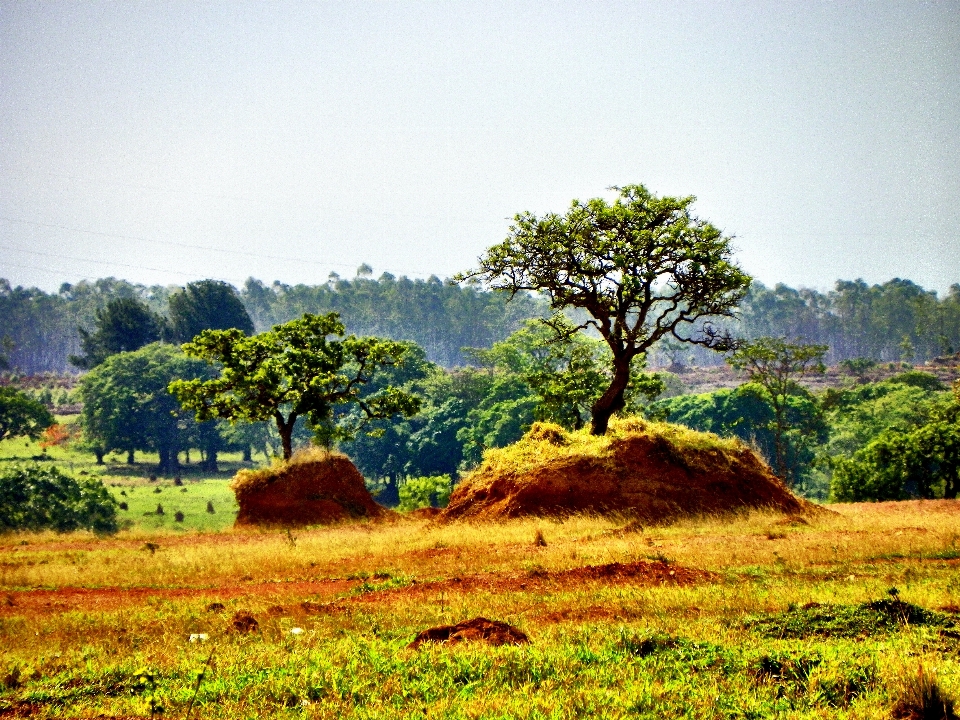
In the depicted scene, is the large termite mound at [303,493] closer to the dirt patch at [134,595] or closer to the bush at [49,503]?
the dirt patch at [134,595]

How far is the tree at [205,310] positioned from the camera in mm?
106750

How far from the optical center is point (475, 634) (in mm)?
8617

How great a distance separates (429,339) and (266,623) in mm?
181649

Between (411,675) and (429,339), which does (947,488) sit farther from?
(429,339)

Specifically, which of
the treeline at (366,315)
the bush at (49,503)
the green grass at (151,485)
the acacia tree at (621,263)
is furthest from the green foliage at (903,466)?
the treeline at (366,315)

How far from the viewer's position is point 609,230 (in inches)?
1067

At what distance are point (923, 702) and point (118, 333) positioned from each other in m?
113

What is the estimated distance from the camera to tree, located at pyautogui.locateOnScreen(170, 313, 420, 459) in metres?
30.7

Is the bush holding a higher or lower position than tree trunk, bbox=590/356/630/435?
lower

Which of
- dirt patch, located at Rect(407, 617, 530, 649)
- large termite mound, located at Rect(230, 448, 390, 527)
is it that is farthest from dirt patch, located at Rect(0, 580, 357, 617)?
large termite mound, located at Rect(230, 448, 390, 527)

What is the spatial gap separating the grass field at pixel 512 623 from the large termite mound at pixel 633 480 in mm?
2452

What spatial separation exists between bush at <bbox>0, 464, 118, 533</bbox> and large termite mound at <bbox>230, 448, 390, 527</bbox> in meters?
27.8

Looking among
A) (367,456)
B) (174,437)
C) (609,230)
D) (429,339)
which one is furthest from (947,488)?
(429,339)

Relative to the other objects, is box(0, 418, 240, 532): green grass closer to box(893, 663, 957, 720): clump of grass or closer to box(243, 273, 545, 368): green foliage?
box(893, 663, 957, 720): clump of grass
